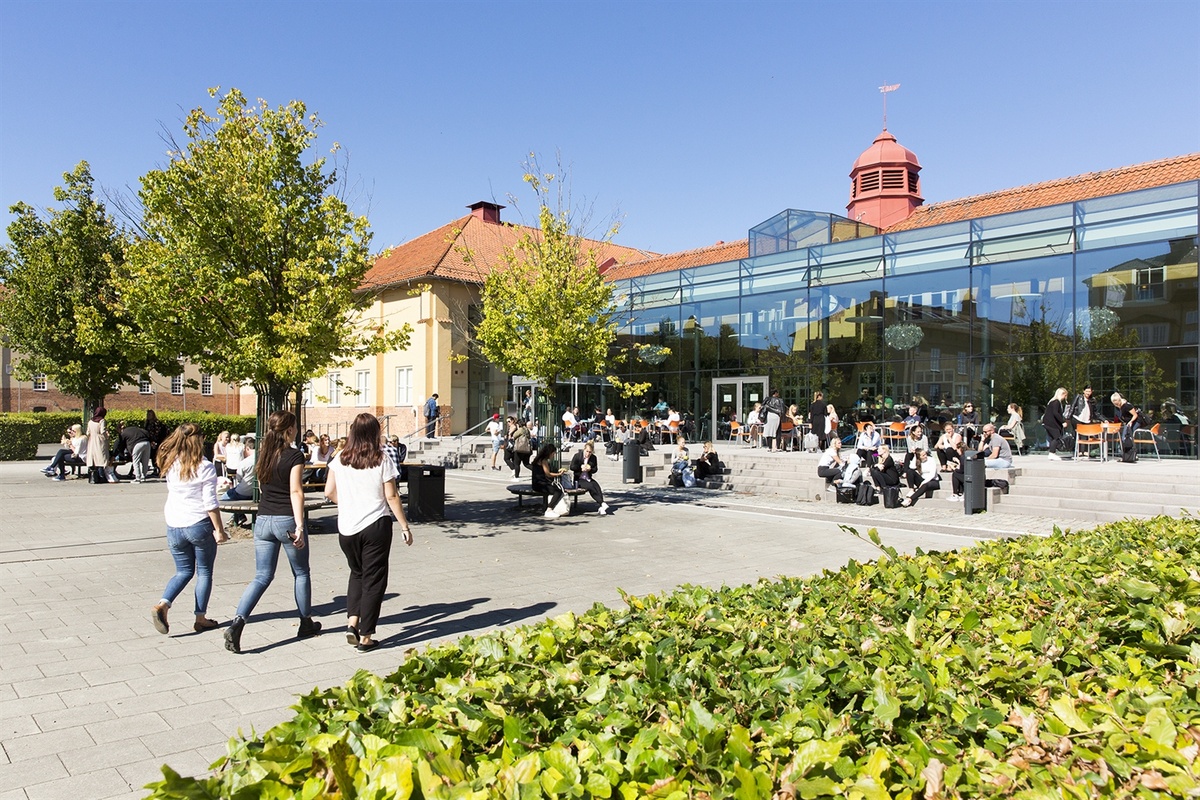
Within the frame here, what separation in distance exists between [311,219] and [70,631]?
7.32m

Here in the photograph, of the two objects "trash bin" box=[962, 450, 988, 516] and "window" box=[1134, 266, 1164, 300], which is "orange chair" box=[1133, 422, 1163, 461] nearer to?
"window" box=[1134, 266, 1164, 300]

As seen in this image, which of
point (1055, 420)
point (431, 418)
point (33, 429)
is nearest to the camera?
point (1055, 420)

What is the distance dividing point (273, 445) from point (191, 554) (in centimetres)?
111

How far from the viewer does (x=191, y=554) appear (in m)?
6.77

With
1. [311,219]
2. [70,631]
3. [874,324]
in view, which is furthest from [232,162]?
[874,324]

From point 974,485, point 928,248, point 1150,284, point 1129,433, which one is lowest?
point 974,485

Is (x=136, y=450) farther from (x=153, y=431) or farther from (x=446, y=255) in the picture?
(x=446, y=255)

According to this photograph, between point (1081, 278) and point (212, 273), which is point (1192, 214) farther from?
point (212, 273)

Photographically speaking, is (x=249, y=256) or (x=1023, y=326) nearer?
(x=249, y=256)

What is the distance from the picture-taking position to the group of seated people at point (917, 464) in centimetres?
1586

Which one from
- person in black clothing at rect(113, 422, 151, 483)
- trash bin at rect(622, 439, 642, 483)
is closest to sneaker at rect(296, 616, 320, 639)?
trash bin at rect(622, 439, 642, 483)

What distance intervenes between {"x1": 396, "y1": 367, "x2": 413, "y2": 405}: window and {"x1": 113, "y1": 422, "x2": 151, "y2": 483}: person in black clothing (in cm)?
1453

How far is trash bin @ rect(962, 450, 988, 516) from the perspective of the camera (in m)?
14.5

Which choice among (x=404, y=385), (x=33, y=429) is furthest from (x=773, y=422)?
(x=33, y=429)
